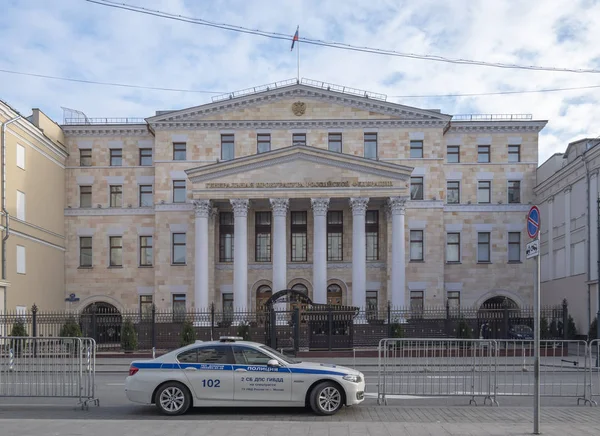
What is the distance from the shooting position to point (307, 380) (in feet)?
41.6

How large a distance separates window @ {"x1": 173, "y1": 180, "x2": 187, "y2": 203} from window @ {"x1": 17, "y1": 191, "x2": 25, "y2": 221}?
31.6ft

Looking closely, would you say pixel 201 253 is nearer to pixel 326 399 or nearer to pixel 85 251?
pixel 85 251

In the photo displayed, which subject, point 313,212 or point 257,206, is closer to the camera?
point 313,212

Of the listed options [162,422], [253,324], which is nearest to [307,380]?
[162,422]

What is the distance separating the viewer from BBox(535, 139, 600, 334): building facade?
36.9 m

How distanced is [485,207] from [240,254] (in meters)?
17.6

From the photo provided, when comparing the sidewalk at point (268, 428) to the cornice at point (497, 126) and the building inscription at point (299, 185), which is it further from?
the cornice at point (497, 126)

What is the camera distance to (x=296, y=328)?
1145 inches

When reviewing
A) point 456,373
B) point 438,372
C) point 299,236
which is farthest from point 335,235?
point 456,373

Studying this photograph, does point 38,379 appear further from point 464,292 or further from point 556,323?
point 464,292

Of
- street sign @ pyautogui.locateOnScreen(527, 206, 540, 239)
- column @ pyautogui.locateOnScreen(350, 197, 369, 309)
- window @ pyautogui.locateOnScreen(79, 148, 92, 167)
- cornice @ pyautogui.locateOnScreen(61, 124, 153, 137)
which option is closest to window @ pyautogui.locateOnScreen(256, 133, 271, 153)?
cornice @ pyautogui.locateOnScreen(61, 124, 153, 137)

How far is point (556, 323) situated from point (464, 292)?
45.7ft

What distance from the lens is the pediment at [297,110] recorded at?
44.9 meters

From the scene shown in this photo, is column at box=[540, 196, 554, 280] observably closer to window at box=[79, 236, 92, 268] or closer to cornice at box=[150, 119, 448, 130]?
cornice at box=[150, 119, 448, 130]
